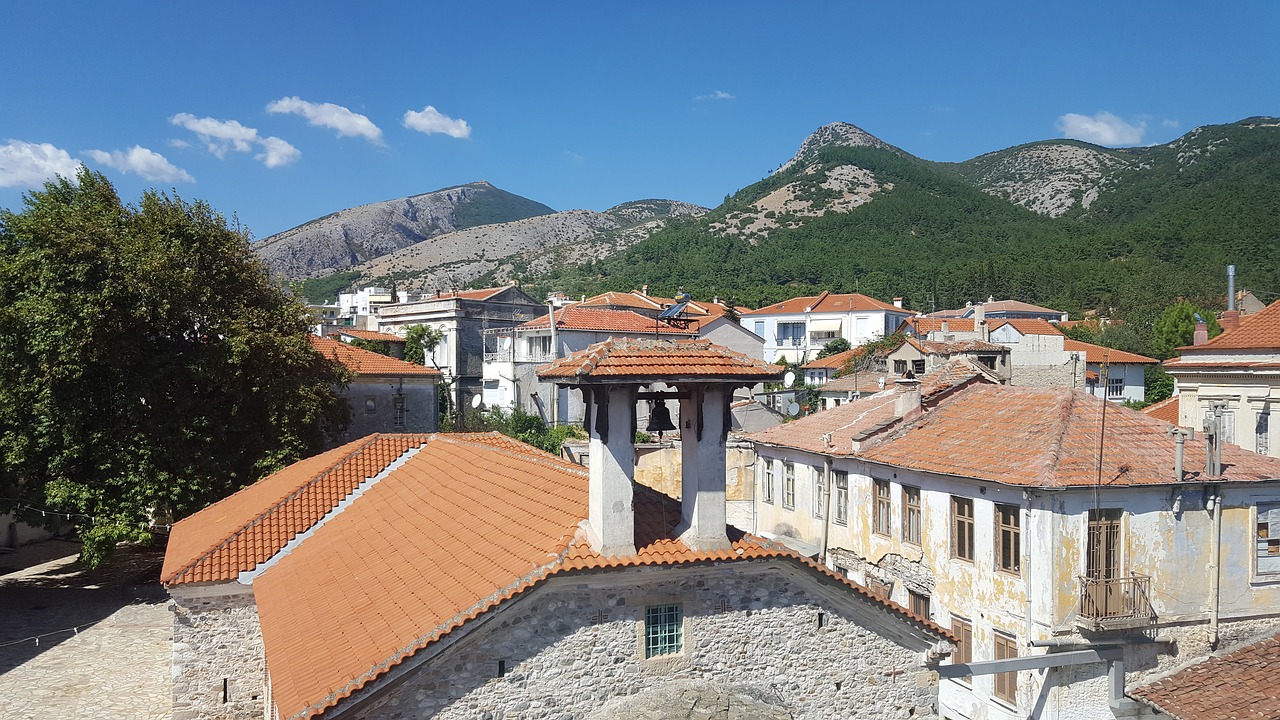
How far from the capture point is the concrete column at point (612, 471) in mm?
9203

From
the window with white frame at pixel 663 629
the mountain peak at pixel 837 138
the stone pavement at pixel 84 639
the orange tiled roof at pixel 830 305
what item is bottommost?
the stone pavement at pixel 84 639

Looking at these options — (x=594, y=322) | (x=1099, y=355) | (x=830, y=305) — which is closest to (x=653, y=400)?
(x=594, y=322)

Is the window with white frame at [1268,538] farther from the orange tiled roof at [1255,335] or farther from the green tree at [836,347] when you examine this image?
the green tree at [836,347]

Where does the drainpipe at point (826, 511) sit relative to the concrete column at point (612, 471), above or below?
below

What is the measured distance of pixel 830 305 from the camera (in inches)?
2881

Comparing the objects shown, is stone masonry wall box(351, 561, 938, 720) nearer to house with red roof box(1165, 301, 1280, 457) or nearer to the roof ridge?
the roof ridge

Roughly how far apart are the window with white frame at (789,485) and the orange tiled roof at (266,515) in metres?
10.6

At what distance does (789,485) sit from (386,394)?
19846 mm

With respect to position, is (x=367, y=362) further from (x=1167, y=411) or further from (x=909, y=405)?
(x=1167, y=411)

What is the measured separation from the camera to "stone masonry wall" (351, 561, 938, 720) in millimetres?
8602

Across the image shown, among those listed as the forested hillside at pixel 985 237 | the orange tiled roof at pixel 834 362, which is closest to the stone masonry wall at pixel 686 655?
the orange tiled roof at pixel 834 362

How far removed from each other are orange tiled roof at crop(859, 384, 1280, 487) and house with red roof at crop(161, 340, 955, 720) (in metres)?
6.09

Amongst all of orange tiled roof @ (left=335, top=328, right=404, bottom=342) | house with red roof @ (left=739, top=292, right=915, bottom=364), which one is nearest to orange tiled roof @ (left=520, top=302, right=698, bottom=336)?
orange tiled roof @ (left=335, top=328, right=404, bottom=342)

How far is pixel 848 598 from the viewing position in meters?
9.89
